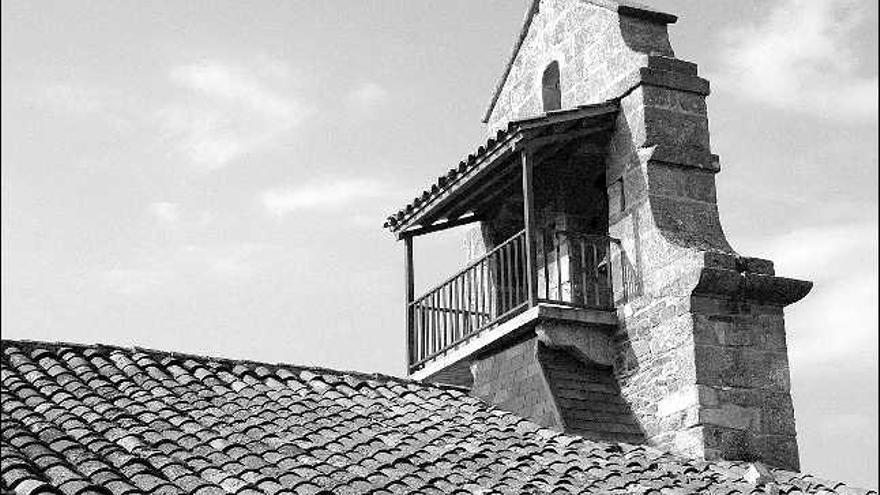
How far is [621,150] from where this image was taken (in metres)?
13.6

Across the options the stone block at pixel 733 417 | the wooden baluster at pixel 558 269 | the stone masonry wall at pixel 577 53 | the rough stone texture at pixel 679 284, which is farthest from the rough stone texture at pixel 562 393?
the stone masonry wall at pixel 577 53

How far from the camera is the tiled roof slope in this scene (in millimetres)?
9289

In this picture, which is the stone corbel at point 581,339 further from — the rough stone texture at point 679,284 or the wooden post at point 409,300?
the wooden post at point 409,300

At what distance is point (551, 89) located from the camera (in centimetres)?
1561

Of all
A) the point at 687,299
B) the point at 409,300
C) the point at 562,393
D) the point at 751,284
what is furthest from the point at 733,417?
the point at 409,300

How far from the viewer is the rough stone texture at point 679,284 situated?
1230 centimetres

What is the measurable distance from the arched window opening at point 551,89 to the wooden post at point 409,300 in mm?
2204

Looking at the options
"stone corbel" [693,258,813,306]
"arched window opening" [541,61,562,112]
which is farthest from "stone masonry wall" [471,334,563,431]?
"arched window opening" [541,61,562,112]

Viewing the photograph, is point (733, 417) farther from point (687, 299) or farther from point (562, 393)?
point (562, 393)

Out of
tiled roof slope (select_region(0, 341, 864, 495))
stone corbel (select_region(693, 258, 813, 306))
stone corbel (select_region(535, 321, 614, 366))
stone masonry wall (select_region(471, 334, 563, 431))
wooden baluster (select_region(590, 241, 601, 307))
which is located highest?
wooden baluster (select_region(590, 241, 601, 307))

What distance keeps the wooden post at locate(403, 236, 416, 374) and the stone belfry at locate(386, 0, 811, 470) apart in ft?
0.08

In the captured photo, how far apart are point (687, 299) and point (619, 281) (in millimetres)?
1082

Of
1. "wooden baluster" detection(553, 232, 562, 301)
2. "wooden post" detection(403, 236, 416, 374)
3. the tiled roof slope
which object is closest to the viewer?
the tiled roof slope

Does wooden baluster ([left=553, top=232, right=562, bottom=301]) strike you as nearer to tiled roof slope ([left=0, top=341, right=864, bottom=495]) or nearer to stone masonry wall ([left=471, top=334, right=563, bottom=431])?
stone masonry wall ([left=471, top=334, right=563, bottom=431])
